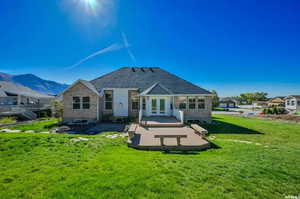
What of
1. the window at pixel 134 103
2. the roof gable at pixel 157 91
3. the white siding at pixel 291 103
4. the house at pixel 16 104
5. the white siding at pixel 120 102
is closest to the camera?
the roof gable at pixel 157 91

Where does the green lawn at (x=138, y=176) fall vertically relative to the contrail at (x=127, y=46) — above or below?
below

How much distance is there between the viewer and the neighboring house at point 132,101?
551 inches

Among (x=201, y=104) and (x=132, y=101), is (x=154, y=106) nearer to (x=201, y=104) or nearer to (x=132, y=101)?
(x=132, y=101)

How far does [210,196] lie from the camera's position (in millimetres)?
2838

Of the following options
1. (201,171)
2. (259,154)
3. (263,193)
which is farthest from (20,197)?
(259,154)

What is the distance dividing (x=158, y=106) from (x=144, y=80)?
4337 millimetres

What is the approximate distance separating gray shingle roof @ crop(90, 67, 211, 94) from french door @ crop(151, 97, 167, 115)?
3.79 feet

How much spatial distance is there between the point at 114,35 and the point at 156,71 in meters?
6.95

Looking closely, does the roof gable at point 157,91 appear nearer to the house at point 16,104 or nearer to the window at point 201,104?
the window at point 201,104

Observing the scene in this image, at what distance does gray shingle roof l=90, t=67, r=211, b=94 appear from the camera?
49.8 feet

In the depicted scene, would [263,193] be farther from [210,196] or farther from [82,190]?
[82,190]

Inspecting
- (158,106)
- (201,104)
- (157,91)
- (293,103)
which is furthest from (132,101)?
(293,103)

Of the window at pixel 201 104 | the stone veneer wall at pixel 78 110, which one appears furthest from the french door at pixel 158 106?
the stone veneer wall at pixel 78 110

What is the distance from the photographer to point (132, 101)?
609 inches
